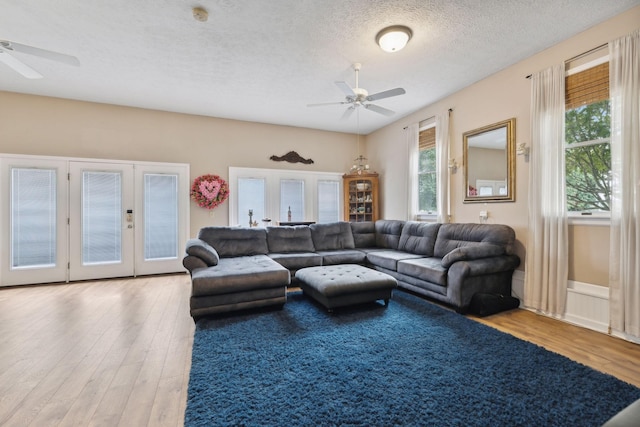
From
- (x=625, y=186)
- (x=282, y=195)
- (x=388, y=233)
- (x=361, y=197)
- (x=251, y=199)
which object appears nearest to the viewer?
(x=625, y=186)

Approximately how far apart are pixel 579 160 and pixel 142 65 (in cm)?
531

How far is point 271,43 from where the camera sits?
3.15 meters

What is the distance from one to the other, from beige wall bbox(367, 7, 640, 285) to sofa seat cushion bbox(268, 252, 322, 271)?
237cm

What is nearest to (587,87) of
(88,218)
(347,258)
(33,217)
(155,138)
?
(347,258)

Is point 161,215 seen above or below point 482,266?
above

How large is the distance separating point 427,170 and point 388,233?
4.53 ft

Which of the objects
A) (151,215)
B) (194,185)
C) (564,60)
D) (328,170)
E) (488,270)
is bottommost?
(488,270)

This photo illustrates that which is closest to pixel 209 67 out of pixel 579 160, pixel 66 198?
pixel 66 198

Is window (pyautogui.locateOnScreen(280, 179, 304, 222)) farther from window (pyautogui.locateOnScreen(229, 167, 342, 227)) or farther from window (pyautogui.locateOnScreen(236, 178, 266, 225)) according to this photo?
window (pyautogui.locateOnScreen(236, 178, 266, 225))

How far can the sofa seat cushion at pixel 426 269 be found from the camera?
3.38m

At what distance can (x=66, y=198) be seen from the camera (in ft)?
15.4

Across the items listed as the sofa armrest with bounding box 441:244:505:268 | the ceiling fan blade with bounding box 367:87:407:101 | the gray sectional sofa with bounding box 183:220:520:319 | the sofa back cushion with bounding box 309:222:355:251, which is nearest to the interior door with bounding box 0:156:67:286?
the gray sectional sofa with bounding box 183:220:520:319

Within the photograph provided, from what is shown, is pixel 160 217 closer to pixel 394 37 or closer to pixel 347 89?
pixel 347 89

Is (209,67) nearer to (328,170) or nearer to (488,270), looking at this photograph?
(328,170)
